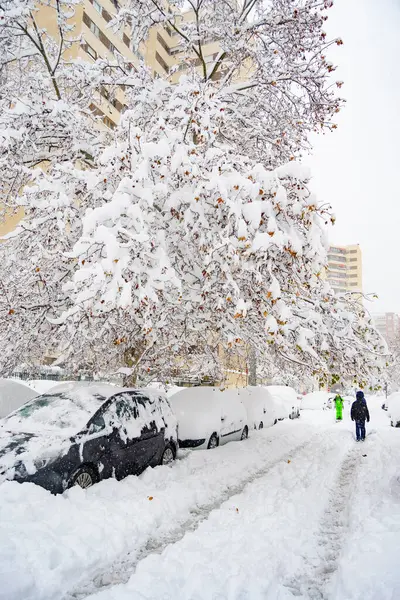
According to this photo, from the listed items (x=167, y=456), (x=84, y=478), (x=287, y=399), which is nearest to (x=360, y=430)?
(x=287, y=399)

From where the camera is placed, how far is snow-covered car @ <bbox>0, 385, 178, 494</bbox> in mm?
5453

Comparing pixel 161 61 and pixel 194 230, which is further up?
pixel 161 61

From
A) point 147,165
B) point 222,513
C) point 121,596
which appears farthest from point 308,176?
point 121,596

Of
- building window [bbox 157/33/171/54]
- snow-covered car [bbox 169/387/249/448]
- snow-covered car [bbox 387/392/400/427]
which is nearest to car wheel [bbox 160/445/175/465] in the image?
snow-covered car [bbox 169/387/249/448]

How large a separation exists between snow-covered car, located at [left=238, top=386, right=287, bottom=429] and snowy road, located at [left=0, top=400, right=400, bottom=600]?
6830 mm

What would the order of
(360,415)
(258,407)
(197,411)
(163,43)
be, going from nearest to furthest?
(197,411)
(360,415)
(258,407)
(163,43)

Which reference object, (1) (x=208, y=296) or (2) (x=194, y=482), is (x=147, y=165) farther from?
(2) (x=194, y=482)

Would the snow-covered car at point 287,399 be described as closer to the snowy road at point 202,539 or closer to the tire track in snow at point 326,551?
the snowy road at point 202,539

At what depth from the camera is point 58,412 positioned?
6.63 m

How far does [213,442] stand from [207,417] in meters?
0.69

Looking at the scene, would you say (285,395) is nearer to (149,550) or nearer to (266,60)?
(266,60)

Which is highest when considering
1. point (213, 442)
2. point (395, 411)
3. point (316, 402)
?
point (213, 442)

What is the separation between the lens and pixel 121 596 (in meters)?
3.46

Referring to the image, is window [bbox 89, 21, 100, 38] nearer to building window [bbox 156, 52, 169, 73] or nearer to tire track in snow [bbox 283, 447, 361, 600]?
building window [bbox 156, 52, 169, 73]
